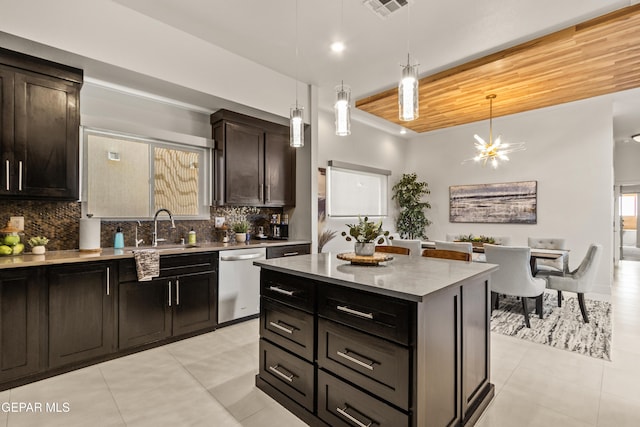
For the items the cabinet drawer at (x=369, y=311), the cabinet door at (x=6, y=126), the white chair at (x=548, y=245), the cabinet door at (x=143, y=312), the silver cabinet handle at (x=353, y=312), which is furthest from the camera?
the white chair at (x=548, y=245)

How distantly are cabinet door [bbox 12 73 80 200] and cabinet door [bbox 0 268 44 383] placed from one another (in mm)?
701

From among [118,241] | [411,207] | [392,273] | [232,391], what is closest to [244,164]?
[118,241]

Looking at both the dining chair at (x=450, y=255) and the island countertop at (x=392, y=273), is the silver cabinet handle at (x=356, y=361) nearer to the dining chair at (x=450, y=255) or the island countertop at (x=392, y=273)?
the island countertop at (x=392, y=273)

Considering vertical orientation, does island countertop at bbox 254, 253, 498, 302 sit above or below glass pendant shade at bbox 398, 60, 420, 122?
below

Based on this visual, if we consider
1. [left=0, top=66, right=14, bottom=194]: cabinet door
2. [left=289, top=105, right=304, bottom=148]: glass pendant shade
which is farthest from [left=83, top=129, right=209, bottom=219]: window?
[left=289, top=105, right=304, bottom=148]: glass pendant shade

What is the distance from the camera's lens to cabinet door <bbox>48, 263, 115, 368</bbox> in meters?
2.50

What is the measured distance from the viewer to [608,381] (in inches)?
95.0

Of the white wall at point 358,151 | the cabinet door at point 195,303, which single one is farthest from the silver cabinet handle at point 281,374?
the white wall at point 358,151

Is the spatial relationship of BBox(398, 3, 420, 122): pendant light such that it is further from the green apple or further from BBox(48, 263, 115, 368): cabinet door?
the green apple

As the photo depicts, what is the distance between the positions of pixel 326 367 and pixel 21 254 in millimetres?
2805

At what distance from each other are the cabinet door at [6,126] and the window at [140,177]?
70 centimetres

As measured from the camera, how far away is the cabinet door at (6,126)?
240 cm

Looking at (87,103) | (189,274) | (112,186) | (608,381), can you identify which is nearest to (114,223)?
(112,186)

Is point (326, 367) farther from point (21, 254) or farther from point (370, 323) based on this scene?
point (21, 254)
